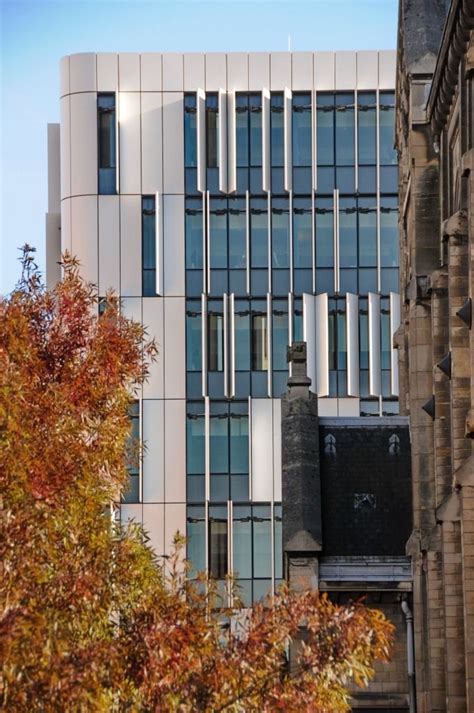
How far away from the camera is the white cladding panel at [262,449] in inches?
3268

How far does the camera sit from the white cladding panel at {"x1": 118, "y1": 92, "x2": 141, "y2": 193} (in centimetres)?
8500

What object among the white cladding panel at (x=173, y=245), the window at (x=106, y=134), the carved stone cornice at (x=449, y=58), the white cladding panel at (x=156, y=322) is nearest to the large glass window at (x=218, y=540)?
the white cladding panel at (x=156, y=322)

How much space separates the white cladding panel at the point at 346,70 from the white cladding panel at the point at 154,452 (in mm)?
15382

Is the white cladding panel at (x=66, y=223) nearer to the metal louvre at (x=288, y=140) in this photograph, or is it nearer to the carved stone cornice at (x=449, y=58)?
the metal louvre at (x=288, y=140)

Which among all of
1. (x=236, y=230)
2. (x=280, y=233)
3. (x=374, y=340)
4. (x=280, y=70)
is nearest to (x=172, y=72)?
(x=280, y=70)

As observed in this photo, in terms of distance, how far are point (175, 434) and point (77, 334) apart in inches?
2136

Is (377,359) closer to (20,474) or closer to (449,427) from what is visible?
(449,427)

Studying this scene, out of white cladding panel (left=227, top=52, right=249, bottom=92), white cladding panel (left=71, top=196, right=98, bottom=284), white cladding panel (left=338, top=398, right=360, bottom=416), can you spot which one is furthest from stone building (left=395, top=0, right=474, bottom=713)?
white cladding panel (left=71, top=196, right=98, bottom=284)

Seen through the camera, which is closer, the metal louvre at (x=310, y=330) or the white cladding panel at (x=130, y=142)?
the metal louvre at (x=310, y=330)

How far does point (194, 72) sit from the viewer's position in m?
85.3

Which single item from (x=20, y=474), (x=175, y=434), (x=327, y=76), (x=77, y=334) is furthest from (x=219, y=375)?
(x=20, y=474)

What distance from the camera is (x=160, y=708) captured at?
2316cm

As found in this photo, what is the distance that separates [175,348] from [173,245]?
14.2ft

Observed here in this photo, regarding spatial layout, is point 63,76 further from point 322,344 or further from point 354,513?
point 354,513
